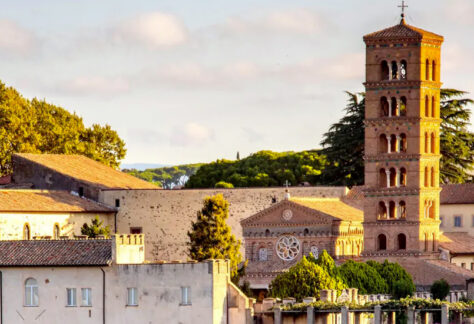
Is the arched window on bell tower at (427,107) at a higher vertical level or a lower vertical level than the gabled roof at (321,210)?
higher

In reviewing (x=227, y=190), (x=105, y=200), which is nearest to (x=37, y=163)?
(x=105, y=200)

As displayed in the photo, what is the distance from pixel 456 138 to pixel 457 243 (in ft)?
40.0

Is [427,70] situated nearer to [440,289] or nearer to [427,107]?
[427,107]

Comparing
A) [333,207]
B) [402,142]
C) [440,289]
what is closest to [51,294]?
[440,289]

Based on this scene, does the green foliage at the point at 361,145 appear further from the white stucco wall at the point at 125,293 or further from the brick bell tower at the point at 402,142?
the white stucco wall at the point at 125,293

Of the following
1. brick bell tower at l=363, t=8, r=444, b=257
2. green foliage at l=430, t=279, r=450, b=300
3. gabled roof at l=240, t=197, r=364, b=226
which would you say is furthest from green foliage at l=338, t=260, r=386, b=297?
gabled roof at l=240, t=197, r=364, b=226

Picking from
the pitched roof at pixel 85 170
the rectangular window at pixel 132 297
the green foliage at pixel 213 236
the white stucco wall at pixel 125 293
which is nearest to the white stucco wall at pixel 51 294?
the white stucco wall at pixel 125 293

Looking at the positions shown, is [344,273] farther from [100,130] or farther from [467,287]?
[100,130]

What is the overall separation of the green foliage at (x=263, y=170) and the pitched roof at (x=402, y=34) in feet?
76.7

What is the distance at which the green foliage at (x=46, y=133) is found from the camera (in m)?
106

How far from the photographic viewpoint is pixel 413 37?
91625 millimetres

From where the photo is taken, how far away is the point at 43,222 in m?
87.7

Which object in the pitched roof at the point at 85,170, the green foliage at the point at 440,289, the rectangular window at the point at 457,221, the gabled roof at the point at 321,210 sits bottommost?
the green foliage at the point at 440,289

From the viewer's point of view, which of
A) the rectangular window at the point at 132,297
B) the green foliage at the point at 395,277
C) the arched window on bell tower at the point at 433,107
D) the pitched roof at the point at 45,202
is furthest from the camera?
the arched window on bell tower at the point at 433,107
